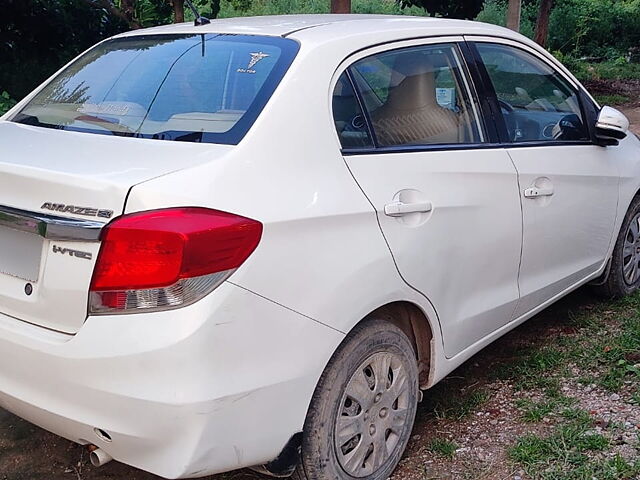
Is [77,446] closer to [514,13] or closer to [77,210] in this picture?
[77,210]

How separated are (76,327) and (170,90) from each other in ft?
3.24

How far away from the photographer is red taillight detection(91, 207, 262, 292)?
2051 millimetres

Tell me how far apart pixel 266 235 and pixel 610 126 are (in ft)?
7.89

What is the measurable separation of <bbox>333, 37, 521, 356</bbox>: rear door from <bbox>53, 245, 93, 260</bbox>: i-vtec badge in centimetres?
92

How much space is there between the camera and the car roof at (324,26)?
2910mm

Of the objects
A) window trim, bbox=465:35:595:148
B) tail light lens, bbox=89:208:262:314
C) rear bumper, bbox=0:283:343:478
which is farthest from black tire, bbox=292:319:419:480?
window trim, bbox=465:35:595:148

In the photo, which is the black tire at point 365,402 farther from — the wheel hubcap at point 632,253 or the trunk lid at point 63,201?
the wheel hubcap at point 632,253

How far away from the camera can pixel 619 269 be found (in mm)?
4387

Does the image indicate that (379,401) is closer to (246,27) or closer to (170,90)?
(170,90)

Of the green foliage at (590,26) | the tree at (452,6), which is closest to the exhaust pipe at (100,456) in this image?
the tree at (452,6)

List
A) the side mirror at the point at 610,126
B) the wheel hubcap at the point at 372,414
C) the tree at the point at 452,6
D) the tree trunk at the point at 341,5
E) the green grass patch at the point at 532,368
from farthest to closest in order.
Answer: the tree at the point at 452,6, the tree trunk at the point at 341,5, the side mirror at the point at 610,126, the green grass patch at the point at 532,368, the wheel hubcap at the point at 372,414

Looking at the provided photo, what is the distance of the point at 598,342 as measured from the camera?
3996 millimetres

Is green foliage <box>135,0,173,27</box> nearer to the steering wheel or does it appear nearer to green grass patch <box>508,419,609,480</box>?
the steering wheel

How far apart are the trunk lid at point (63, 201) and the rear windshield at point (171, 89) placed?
13 centimetres
